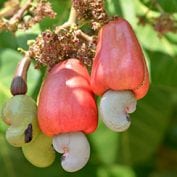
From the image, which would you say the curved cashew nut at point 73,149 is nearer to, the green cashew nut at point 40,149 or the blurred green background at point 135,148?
the green cashew nut at point 40,149

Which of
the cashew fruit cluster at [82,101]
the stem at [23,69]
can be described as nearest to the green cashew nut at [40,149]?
the cashew fruit cluster at [82,101]

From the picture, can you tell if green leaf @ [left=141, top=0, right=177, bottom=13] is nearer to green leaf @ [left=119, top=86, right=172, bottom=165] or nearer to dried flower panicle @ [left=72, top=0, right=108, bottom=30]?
dried flower panicle @ [left=72, top=0, right=108, bottom=30]

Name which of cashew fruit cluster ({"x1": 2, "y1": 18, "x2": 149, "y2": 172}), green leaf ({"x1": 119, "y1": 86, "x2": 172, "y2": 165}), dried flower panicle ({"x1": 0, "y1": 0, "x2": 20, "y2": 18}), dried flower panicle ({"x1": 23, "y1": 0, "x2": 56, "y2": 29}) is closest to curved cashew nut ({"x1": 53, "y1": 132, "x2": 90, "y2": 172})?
cashew fruit cluster ({"x1": 2, "y1": 18, "x2": 149, "y2": 172})

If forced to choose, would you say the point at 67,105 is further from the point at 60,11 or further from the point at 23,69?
the point at 60,11

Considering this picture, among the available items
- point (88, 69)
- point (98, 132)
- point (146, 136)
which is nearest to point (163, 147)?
point (146, 136)

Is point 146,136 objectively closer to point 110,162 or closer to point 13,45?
point 110,162

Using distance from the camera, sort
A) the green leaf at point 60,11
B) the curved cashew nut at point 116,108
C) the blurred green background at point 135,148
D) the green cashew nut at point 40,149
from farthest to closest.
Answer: the blurred green background at point 135,148
the green leaf at point 60,11
the green cashew nut at point 40,149
the curved cashew nut at point 116,108

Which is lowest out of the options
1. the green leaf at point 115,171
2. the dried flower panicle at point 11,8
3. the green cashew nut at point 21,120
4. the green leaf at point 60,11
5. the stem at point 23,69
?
the green leaf at point 115,171

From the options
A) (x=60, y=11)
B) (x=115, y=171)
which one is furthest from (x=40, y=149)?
(x=115, y=171)
